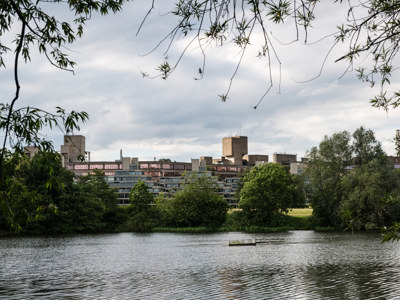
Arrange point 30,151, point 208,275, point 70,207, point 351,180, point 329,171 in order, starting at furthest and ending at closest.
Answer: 1. point 70,207
2. point 329,171
3. point 351,180
4. point 208,275
5. point 30,151

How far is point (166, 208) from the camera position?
317 ft

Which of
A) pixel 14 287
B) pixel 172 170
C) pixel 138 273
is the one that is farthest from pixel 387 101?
pixel 172 170

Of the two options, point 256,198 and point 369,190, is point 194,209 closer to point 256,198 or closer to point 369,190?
point 256,198

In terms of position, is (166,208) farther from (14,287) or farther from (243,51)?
(243,51)

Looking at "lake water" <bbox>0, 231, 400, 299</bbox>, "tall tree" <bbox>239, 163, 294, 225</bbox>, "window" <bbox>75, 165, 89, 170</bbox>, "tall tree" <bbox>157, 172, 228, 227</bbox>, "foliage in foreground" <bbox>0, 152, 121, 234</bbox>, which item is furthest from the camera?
"window" <bbox>75, 165, 89, 170</bbox>

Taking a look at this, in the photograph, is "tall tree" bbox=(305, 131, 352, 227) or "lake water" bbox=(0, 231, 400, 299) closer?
"lake water" bbox=(0, 231, 400, 299)

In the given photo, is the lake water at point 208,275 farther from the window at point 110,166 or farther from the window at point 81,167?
the window at point 81,167

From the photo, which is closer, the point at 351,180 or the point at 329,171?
the point at 351,180

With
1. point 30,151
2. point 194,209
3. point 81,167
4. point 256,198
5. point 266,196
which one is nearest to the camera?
point 30,151

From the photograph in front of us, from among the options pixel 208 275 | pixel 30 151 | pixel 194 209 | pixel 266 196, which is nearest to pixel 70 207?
pixel 194 209

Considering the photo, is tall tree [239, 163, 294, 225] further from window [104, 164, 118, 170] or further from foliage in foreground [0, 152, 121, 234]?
window [104, 164, 118, 170]

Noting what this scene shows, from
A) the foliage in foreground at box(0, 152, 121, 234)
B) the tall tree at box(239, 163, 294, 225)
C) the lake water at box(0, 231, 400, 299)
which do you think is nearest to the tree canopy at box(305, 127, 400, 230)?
the tall tree at box(239, 163, 294, 225)

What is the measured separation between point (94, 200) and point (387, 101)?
86814 millimetres

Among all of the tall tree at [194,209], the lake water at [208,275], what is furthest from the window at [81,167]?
the lake water at [208,275]
